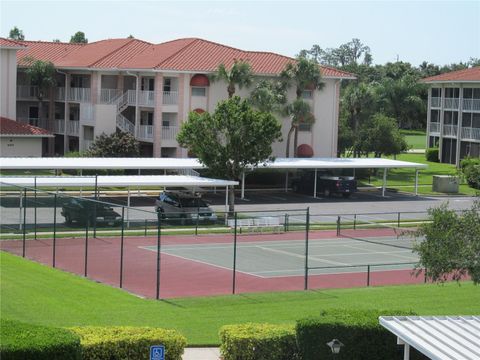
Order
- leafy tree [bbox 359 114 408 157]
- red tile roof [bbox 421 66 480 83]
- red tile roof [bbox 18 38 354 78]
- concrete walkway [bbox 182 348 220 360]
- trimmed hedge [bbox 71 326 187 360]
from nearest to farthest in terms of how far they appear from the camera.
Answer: trimmed hedge [bbox 71 326 187 360] < concrete walkway [bbox 182 348 220 360] < red tile roof [bbox 18 38 354 78] < leafy tree [bbox 359 114 408 157] < red tile roof [bbox 421 66 480 83]

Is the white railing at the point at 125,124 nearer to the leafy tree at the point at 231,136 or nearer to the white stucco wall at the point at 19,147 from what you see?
the white stucco wall at the point at 19,147

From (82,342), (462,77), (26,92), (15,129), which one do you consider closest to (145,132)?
(15,129)

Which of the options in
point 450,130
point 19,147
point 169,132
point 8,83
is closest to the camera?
point 19,147

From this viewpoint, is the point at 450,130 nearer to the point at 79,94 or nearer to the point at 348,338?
the point at 79,94

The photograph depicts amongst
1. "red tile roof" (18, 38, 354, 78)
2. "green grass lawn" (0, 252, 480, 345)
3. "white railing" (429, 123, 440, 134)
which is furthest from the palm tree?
"green grass lawn" (0, 252, 480, 345)

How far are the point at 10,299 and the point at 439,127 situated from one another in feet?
237

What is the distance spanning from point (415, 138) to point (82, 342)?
10806 centimetres

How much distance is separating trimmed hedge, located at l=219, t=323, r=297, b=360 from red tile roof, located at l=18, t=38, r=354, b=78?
50977 mm

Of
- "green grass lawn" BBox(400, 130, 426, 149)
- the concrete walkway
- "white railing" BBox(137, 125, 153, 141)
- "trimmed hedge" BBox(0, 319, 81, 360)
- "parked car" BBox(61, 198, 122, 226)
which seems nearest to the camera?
"trimmed hedge" BBox(0, 319, 81, 360)

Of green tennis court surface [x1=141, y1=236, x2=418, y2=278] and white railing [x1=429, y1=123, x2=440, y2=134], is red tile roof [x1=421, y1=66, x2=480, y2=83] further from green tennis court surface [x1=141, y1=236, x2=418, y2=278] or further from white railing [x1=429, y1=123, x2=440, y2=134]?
green tennis court surface [x1=141, y1=236, x2=418, y2=278]

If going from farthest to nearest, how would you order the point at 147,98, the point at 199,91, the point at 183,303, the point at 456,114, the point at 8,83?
the point at 456,114
the point at 8,83
the point at 147,98
the point at 199,91
the point at 183,303

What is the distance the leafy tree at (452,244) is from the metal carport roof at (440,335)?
2.47m

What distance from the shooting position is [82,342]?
18.7 metres

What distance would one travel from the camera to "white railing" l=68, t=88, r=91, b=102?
76938 millimetres
